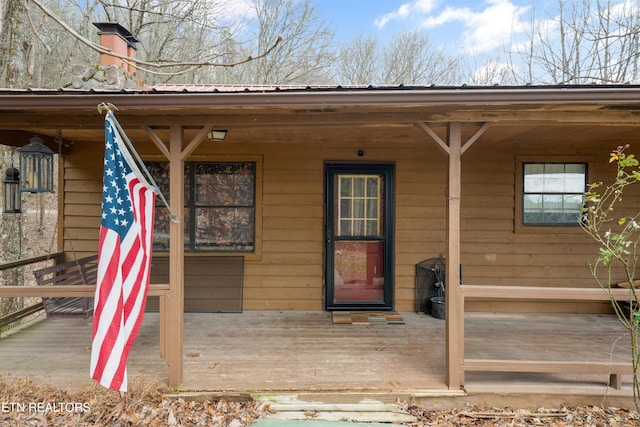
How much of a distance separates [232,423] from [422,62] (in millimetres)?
13793

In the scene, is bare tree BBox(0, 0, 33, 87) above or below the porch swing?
above

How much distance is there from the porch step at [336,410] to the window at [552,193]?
3.33 m

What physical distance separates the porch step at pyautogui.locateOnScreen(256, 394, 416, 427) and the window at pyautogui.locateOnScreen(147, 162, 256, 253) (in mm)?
2377

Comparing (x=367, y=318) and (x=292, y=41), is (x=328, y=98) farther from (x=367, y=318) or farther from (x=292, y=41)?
(x=292, y=41)

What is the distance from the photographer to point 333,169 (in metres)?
4.94

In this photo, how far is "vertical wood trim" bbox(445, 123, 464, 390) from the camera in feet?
9.87

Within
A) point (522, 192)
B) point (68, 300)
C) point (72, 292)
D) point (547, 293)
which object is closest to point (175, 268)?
point (72, 292)

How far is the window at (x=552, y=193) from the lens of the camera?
16.2 ft

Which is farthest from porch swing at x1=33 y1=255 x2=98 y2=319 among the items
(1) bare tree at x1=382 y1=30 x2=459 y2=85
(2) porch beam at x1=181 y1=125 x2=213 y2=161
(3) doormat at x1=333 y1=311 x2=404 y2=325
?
(1) bare tree at x1=382 y1=30 x2=459 y2=85

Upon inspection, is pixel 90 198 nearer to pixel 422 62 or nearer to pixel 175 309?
pixel 175 309

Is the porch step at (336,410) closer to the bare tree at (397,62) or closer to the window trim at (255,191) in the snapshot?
the window trim at (255,191)

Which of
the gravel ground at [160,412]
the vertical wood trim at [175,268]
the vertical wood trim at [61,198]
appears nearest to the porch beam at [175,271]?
the vertical wood trim at [175,268]

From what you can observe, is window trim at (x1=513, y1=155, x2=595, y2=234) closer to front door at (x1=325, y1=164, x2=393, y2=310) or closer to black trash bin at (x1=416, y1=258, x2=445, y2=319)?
black trash bin at (x1=416, y1=258, x2=445, y2=319)

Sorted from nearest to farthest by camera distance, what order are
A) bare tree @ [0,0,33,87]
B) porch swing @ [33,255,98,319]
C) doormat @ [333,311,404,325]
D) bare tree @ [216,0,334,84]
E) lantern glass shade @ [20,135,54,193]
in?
lantern glass shade @ [20,135,54,193] → porch swing @ [33,255,98,319] → doormat @ [333,311,404,325] → bare tree @ [0,0,33,87] → bare tree @ [216,0,334,84]
